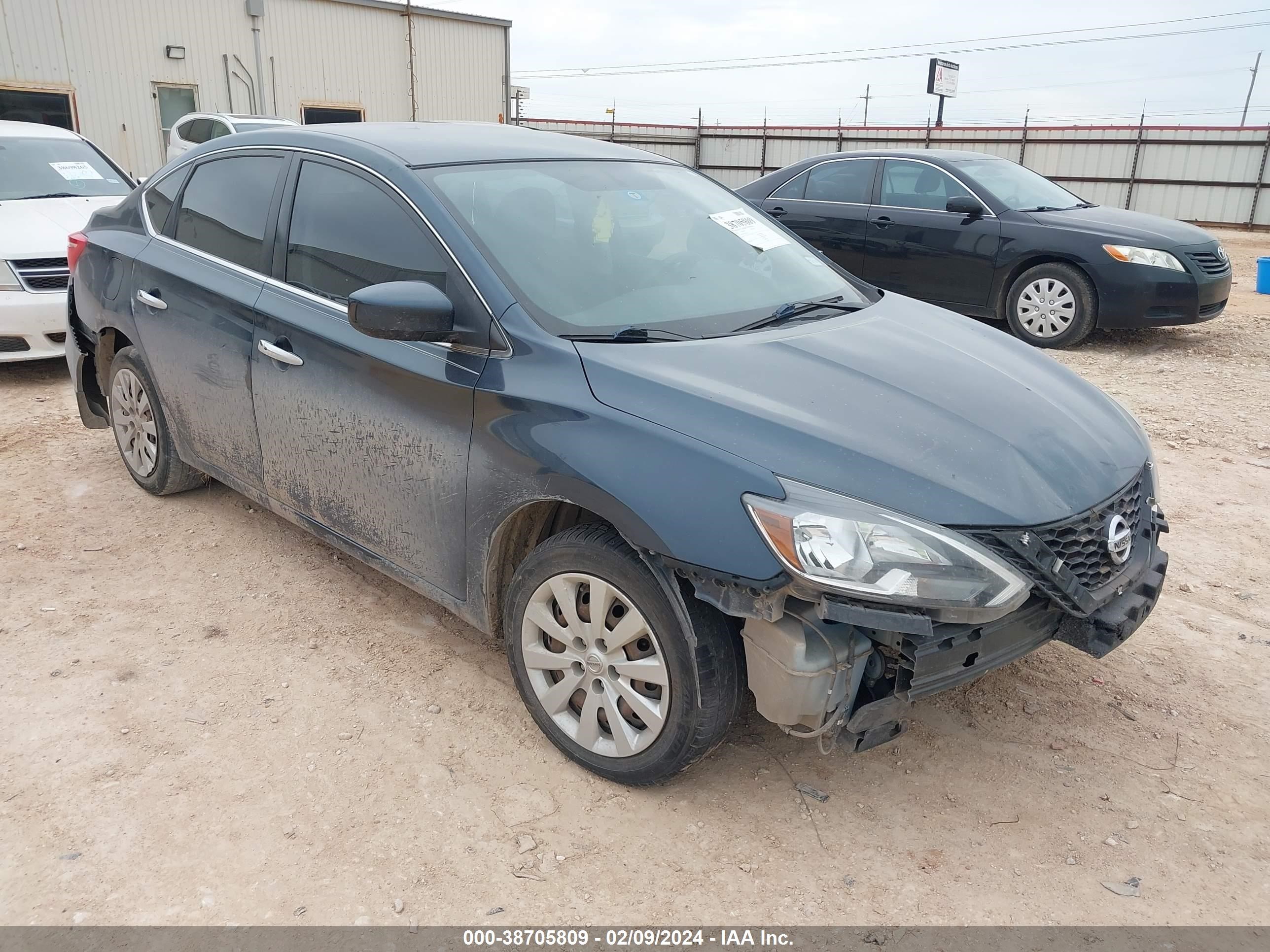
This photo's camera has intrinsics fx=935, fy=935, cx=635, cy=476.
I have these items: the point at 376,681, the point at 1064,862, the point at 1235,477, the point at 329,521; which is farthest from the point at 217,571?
the point at 1235,477

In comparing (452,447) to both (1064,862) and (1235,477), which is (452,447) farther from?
(1235,477)

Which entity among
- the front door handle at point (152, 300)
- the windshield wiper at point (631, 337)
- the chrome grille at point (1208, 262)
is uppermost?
the windshield wiper at point (631, 337)

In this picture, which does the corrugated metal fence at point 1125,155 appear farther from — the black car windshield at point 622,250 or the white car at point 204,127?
the black car windshield at point 622,250

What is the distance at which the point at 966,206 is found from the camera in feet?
26.1

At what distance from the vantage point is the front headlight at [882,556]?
2105mm

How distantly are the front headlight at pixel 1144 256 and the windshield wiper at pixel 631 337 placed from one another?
243 inches

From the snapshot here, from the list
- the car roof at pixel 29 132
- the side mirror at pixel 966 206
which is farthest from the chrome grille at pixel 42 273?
the side mirror at pixel 966 206

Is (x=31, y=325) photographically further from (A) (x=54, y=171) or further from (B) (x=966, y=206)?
(B) (x=966, y=206)

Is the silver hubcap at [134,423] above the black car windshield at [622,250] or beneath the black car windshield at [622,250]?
beneath

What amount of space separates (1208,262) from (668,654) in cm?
733

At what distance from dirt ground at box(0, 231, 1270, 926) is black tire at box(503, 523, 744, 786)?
0.55 feet

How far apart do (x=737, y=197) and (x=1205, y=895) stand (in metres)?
2.83

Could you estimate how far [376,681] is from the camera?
312 centimetres

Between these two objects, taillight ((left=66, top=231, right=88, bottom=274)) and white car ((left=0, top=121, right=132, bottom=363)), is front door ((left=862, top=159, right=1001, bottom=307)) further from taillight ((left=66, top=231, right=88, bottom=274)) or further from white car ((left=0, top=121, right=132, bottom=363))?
taillight ((left=66, top=231, right=88, bottom=274))
